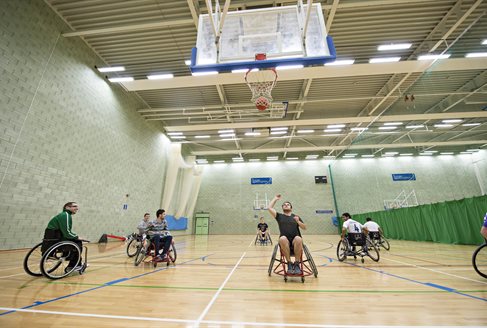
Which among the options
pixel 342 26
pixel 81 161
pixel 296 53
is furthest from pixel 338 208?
pixel 81 161

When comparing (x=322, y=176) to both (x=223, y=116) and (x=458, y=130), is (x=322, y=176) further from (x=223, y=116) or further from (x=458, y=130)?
(x=223, y=116)

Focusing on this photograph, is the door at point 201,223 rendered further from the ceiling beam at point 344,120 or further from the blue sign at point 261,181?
A: the ceiling beam at point 344,120

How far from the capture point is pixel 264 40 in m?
4.75

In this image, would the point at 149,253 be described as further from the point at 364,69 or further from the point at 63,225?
the point at 364,69

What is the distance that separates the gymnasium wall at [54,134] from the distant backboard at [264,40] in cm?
504

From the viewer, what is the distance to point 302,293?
2.56 meters

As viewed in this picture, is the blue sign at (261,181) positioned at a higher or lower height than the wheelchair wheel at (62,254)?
higher

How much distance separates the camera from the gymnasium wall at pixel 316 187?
14977 mm

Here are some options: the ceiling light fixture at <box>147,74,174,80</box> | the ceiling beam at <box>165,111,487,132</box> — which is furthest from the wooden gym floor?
the ceiling beam at <box>165,111,487,132</box>

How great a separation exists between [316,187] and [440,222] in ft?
31.1

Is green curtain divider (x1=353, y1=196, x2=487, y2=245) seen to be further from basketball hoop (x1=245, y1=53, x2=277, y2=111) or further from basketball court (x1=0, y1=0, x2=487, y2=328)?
basketball hoop (x1=245, y1=53, x2=277, y2=111)

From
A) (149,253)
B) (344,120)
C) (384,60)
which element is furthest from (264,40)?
(344,120)

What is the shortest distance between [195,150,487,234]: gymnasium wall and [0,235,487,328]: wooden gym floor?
1245 cm

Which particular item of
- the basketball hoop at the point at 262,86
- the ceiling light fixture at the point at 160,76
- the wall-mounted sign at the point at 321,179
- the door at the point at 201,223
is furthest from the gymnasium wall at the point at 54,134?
the wall-mounted sign at the point at 321,179
